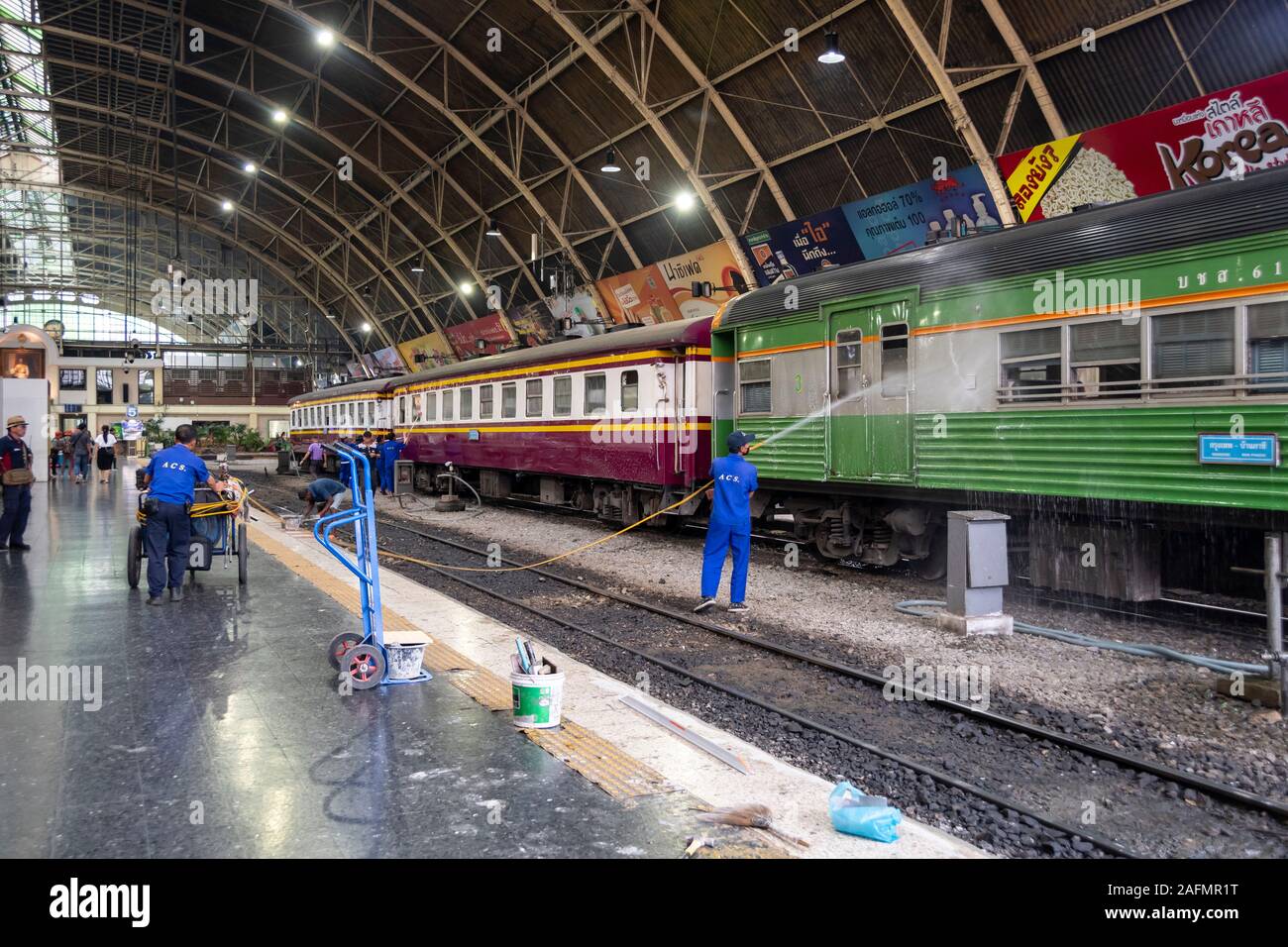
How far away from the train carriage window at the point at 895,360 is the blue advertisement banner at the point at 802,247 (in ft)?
35.3

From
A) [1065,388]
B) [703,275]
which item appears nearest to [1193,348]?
[1065,388]

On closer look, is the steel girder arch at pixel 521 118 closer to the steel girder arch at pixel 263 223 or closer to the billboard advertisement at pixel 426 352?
the billboard advertisement at pixel 426 352

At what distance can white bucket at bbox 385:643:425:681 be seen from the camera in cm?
638

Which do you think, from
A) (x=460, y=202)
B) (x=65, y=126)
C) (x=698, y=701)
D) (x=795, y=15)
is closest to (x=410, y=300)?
(x=460, y=202)

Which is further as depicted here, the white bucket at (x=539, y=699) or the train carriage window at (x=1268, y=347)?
the train carriage window at (x=1268, y=347)

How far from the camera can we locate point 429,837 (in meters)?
3.85

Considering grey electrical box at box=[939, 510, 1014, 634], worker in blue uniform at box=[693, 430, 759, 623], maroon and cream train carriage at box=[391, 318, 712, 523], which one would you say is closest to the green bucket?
worker in blue uniform at box=[693, 430, 759, 623]

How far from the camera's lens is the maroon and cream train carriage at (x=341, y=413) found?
31.0m

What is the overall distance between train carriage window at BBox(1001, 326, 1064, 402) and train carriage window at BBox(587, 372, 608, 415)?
331 inches

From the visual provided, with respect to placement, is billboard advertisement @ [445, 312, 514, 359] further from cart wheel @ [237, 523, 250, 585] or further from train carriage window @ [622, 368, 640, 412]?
cart wheel @ [237, 523, 250, 585]

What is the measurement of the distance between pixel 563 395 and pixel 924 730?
43.0 ft

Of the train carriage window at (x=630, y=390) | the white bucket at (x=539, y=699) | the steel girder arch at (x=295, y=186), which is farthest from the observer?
the steel girder arch at (x=295, y=186)

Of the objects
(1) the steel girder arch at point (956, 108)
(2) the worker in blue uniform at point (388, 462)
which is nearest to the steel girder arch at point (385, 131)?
(2) the worker in blue uniform at point (388, 462)

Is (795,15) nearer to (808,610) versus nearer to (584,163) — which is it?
(584,163)
